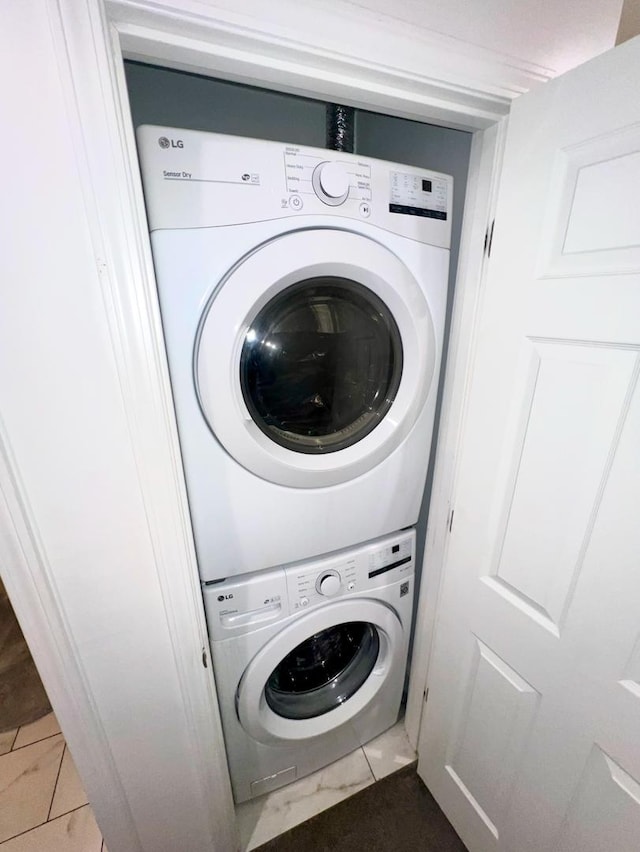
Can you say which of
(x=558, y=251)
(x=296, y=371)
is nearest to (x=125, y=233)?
(x=296, y=371)

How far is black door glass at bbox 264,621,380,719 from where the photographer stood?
1.11 meters

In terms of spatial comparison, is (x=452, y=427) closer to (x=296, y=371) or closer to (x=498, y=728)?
(x=296, y=371)

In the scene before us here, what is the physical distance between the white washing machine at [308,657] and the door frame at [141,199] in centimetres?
11

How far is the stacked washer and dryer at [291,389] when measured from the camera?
0.64 meters

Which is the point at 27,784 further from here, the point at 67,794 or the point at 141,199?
the point at 141,199

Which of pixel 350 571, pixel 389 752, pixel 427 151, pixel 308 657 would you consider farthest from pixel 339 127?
pixel 389 752

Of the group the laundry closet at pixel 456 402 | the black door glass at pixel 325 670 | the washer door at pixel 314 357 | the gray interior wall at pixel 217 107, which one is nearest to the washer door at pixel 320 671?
the black door glass at pixel 325 670

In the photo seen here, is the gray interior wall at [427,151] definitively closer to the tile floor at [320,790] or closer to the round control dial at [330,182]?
the round control dial at [330,182]

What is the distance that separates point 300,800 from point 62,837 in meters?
0.70

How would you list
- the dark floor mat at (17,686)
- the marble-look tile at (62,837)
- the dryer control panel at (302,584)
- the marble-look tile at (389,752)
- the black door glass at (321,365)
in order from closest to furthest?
the black door glass at (321,365) < the dryer control panel at (302,584) < the marble-look tile at (62,837) < the marble-look tile at (389,752) < the dark floor mat at (17,686)

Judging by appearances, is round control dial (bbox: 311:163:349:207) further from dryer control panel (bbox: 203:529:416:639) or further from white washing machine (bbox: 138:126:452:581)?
dryer control panel (bbox: 203:529:416:639)

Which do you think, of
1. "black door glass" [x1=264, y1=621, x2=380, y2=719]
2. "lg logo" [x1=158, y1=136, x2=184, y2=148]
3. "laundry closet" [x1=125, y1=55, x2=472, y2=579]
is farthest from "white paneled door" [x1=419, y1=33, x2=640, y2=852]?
"lg logo" [x1=158, y1=136, x2=184, y2=148]

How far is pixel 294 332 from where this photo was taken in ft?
2.61

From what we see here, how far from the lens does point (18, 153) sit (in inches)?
17.7
